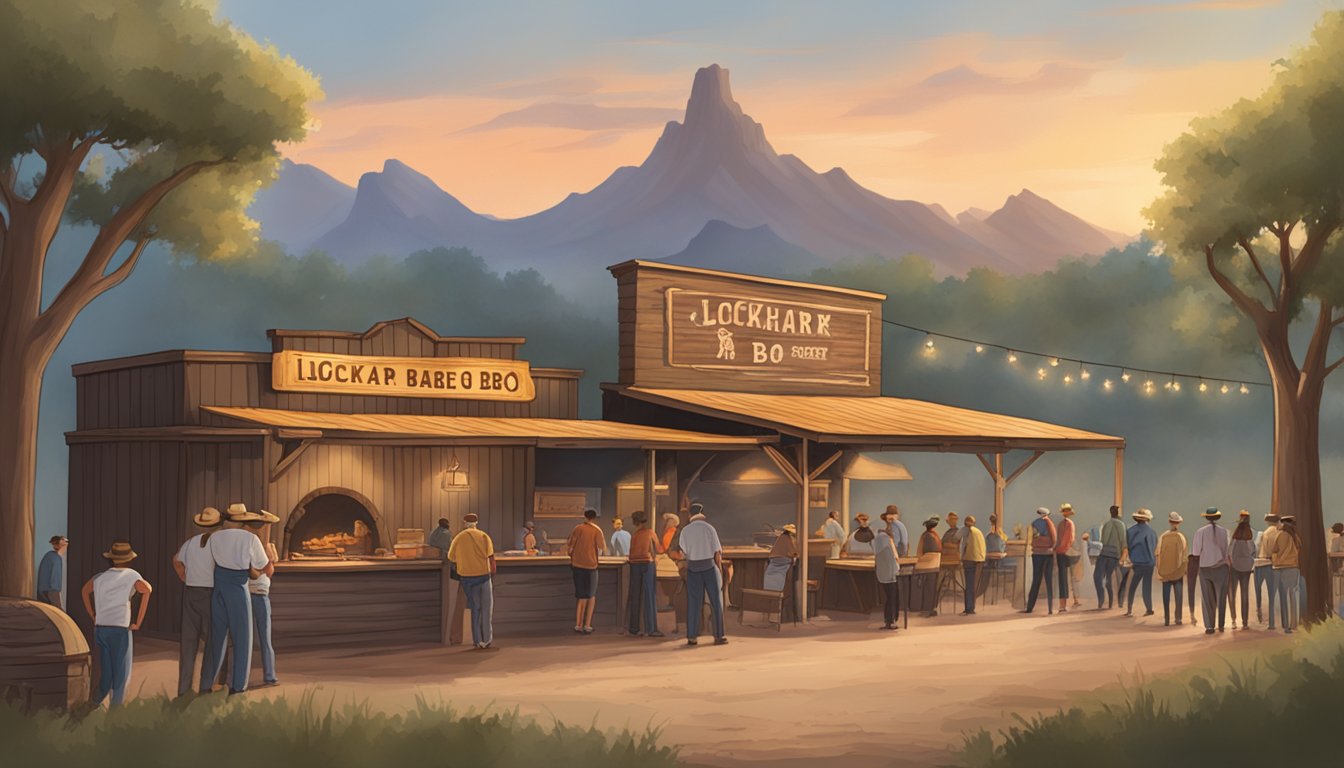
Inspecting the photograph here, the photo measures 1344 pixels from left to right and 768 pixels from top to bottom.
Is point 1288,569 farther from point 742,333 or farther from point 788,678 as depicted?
point 742,333

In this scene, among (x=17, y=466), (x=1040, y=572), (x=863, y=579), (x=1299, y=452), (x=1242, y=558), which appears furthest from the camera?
(x=1299, y=452)

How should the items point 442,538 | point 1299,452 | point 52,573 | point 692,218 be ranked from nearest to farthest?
point 52,573
point 442,538
point 1299,452
point 692,218

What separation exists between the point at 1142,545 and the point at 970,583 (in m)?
2.40

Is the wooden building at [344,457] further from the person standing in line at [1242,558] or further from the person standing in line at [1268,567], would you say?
the person standing in line at [1268,567]

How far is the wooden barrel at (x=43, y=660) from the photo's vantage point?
11094 millimetres

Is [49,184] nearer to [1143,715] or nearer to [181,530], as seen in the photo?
[181,530]

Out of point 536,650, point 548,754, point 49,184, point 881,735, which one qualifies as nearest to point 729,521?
point 536,650

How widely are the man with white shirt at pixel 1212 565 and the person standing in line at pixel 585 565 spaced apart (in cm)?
703

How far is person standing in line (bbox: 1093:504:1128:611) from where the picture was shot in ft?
67.6

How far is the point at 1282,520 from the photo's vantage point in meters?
18.3

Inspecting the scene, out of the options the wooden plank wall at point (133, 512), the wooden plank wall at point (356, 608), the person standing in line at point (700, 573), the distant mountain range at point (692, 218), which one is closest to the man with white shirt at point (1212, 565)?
the person standing in line at point (700, 573)

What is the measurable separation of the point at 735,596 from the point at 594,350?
43626 millimetres

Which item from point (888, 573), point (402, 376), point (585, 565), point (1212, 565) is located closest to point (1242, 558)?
point (1212, 565)

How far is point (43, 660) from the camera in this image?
11.2 metres
